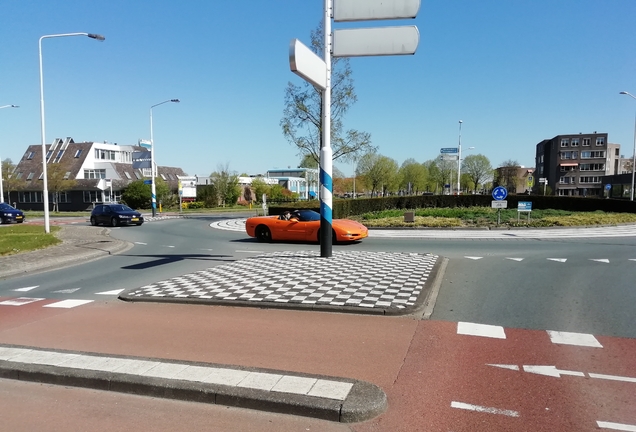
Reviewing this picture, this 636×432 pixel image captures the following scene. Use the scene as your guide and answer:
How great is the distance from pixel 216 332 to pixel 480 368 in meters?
3.19

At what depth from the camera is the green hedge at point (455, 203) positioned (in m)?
29.2

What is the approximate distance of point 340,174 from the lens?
95438 mm

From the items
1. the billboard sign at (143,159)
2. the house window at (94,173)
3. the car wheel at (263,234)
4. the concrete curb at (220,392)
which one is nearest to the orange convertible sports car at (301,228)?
the car wheel at (263,234)

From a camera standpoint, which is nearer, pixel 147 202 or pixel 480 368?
pixel 480 368

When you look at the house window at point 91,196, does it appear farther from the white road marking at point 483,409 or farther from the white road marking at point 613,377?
the white road marking at point 613,377

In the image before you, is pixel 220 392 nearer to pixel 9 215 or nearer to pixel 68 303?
pixel 68 303

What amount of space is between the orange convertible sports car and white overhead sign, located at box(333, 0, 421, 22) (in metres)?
7.58

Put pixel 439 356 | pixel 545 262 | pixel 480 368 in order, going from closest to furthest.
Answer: pixel 480 368 → pixel 439 356 → pixel 545 262

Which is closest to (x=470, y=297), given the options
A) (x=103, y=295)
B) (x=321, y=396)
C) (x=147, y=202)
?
(x=321, y=396)

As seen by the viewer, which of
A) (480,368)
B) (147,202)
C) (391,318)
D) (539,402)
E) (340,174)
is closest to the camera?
(539,402)

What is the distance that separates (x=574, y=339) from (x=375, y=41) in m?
6.70

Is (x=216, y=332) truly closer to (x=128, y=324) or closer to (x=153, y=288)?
(x=128, y=324)

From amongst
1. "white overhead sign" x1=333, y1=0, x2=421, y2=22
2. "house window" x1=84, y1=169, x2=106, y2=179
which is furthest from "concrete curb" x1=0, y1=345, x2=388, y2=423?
"house window" x1=84, y1=169, x2=106, y2=179

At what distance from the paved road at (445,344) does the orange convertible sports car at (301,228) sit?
640cm
